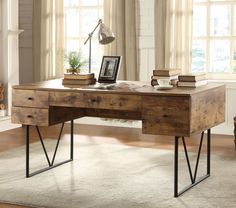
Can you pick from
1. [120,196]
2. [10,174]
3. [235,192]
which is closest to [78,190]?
[120,196]

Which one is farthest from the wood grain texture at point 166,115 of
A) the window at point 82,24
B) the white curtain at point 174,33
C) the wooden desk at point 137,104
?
the window at point 82,24

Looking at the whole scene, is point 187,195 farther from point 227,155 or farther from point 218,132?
point 218,132

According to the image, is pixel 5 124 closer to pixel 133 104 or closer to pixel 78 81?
pixel 78 81

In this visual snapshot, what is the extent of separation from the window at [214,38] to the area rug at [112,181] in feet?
5.82

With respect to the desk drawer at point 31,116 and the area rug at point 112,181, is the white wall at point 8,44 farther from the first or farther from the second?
the desk drawer at point 31,116

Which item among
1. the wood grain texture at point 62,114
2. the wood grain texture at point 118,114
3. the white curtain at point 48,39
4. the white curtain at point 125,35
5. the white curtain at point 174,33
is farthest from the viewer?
the white curtain at point 48,39

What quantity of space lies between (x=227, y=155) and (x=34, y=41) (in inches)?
141

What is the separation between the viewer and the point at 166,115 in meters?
4.12

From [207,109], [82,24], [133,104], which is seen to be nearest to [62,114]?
[133,104]

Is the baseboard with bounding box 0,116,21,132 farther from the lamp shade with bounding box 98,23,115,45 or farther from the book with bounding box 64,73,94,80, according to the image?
the lamp shade with bounding box 98,23,115,45

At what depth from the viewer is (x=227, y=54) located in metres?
7.26

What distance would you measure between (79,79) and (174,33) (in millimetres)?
2634

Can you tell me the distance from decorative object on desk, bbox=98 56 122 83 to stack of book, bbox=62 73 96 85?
10 centimetres

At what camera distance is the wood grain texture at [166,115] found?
4055 mm
